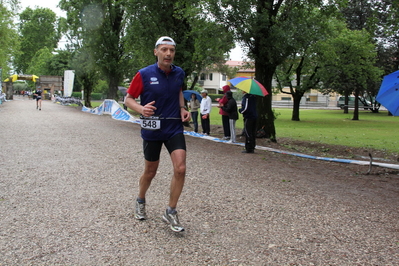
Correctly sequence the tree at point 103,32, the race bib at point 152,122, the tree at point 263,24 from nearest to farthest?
the race bib at point 152,122, the tree at point 263,24, the tree at point 103,32

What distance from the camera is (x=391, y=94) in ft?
26.8

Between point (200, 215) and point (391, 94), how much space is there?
5318 mm

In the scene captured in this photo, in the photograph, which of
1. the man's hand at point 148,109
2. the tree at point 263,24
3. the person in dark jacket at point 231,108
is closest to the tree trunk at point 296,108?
the tree at point 263,24

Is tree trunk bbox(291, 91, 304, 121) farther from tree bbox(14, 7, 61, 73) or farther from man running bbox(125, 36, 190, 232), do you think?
tree bbox(14, 7, 61, 73)

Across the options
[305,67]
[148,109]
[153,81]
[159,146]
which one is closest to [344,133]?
[305,67]

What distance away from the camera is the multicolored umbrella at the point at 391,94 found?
8045 millimetres

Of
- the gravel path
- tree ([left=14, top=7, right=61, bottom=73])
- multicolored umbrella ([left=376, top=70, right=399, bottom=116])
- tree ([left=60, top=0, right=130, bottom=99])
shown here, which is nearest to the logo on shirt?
the gravel path

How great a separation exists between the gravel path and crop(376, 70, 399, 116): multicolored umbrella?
1513mm

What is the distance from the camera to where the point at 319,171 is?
907cm

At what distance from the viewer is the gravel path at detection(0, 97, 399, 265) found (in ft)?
12.5

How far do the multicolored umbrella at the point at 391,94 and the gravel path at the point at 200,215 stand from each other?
1.51m

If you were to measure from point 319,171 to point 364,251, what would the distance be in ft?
16.9

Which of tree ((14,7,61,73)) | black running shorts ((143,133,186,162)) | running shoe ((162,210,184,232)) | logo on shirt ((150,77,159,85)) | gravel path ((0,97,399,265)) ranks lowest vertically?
gravel path ((0,97,399,265))

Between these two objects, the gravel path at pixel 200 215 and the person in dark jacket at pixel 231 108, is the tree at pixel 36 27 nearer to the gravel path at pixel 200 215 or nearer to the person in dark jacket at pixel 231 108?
the person in dark jacket at pixel 231 108
